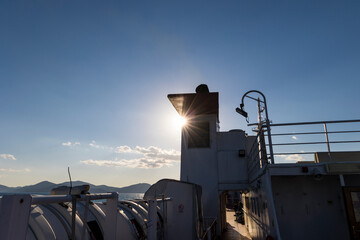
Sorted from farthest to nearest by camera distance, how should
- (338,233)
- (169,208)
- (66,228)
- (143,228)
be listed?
(169,208), (143,228), (338,233), (66,228)

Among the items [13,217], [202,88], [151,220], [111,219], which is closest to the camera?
[13,217]

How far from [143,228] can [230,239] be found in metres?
9.59

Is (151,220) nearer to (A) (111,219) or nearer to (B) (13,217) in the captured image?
(A) (111,219)

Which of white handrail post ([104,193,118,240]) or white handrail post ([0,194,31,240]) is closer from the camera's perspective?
white handrail post ([0,194,31,240])

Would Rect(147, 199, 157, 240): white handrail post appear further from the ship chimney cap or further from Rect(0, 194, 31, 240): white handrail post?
the ship chimney cap

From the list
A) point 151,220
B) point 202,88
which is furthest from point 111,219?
point 202,88

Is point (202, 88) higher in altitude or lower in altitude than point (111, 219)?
higher

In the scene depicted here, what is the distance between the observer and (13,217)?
183 centimetres

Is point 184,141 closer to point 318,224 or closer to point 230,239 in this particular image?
point 230,239

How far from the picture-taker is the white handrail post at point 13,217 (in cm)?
179

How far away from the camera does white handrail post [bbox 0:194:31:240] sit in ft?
5.88

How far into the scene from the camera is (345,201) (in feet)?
24.0

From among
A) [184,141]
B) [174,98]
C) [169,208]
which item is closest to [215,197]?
[184,141]

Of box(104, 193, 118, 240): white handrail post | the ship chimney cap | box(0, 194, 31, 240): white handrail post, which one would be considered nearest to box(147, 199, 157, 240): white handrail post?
box(104, 193, 118, 240): white handrail post
